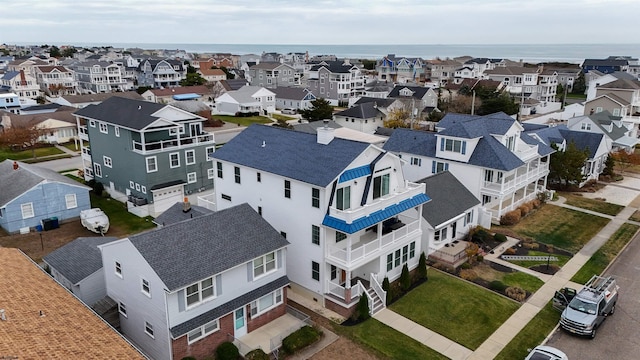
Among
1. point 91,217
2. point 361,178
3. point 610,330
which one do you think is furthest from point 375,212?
point 91,217

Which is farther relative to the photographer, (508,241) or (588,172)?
(588,172)

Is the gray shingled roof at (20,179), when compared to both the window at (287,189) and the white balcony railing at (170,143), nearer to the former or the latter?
the white balcony railing at (170,143)

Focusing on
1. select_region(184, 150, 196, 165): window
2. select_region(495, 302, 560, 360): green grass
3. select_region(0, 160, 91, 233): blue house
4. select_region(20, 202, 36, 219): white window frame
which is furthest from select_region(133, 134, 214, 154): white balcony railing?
select_region(495, 302, 560, 360): green grass

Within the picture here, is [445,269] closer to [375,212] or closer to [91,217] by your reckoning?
[375,212]

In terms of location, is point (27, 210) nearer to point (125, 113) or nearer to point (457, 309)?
point (125, 113)

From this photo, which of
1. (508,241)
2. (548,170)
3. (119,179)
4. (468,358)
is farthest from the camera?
(548,170)

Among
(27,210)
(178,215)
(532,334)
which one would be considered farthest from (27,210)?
(532,334)
